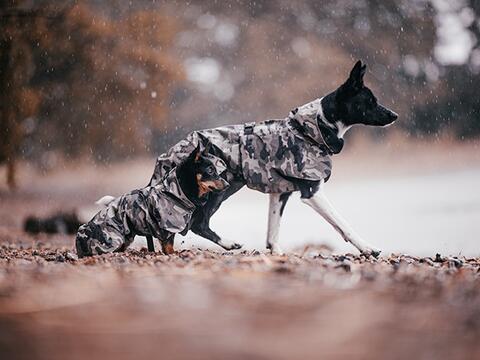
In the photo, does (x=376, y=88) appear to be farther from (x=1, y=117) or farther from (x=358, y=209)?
(x=1, y=117)

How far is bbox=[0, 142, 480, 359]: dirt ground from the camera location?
1779 millimetres

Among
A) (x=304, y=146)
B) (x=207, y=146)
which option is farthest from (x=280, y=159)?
(x=207, y=146)

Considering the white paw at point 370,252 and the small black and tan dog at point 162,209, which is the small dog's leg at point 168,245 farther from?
the white paw at point 370,252

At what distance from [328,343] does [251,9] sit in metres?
16.9

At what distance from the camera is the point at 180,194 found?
15.1ft

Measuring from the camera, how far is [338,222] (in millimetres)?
4613

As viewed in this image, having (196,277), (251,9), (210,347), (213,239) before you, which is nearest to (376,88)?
(251,9)

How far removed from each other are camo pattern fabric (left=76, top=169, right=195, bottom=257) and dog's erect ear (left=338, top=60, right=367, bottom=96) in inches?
57.2

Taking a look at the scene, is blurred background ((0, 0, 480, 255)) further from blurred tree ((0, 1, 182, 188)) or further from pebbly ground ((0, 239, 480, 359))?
pebbly ground ((0, 239, 480, 359))

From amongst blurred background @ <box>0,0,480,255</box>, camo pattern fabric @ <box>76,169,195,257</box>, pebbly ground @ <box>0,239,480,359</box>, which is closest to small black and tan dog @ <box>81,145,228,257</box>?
camo pattern fabric @ <box>76,169,195,257</box>

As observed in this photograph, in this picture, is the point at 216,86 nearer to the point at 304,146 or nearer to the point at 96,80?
the point at 96,80

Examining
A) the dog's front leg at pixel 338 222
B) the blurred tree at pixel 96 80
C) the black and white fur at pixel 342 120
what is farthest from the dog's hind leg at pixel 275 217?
the blurred tree at pixel 96 80

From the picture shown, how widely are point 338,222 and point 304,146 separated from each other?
24.8 inches

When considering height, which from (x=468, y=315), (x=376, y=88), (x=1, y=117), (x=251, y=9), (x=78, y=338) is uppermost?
(x=251, y=9)
